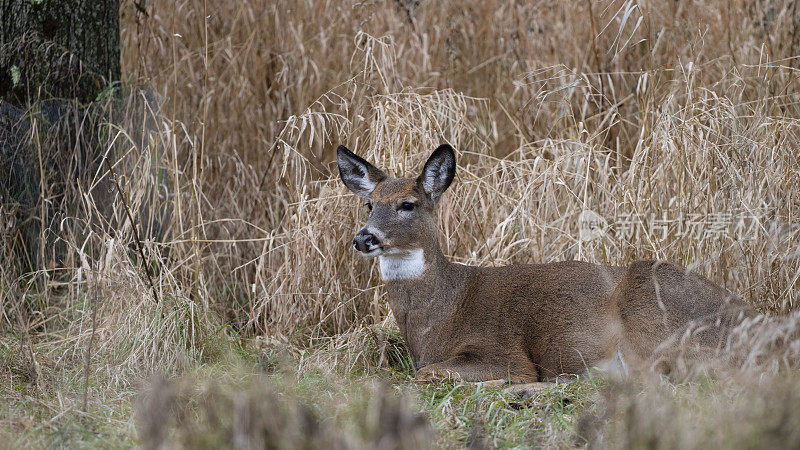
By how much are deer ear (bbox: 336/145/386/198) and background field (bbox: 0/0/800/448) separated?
42 centimetres

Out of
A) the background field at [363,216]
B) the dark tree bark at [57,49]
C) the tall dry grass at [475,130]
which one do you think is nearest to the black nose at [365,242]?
the background field at [363,216]

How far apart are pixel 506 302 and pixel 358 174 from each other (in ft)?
3.30

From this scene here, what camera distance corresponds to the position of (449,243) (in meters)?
5.39

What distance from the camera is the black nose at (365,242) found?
13.7 feet

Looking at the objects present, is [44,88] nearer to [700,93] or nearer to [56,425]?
[56,425]

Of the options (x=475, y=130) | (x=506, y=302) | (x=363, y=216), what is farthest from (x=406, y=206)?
(x=475, y=130)

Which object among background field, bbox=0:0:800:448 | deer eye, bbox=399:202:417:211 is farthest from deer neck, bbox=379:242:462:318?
background field, bbox=0:0:800:448

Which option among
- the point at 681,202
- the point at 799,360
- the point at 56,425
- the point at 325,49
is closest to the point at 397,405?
the point at 56,425

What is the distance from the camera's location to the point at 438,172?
15.0 feet

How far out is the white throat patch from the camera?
14.7 ft

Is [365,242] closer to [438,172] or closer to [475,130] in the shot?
[438,172]

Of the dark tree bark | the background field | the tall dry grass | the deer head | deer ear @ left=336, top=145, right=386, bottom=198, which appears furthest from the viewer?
the dark tree bark

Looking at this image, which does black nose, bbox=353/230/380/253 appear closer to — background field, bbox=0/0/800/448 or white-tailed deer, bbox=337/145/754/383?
white-tailed deer, bbox=337/145/754/383

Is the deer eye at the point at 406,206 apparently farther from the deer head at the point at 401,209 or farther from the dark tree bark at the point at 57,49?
the dark tree bark at the point at 57,49
